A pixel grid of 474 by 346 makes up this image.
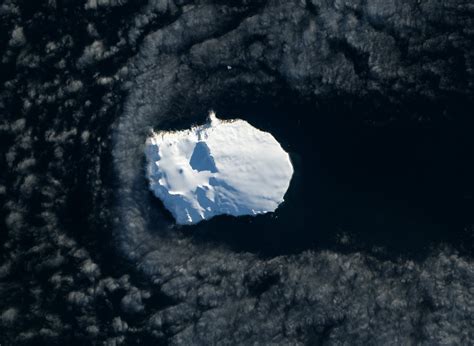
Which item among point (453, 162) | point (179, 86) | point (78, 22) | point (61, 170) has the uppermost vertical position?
point (78, 22)

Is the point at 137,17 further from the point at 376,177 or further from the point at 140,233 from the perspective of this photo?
the point at 376,177

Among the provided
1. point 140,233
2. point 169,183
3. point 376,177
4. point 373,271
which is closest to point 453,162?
point 376,177

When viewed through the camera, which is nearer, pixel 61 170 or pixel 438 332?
pixel 438 332

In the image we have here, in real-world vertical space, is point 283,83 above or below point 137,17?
below
